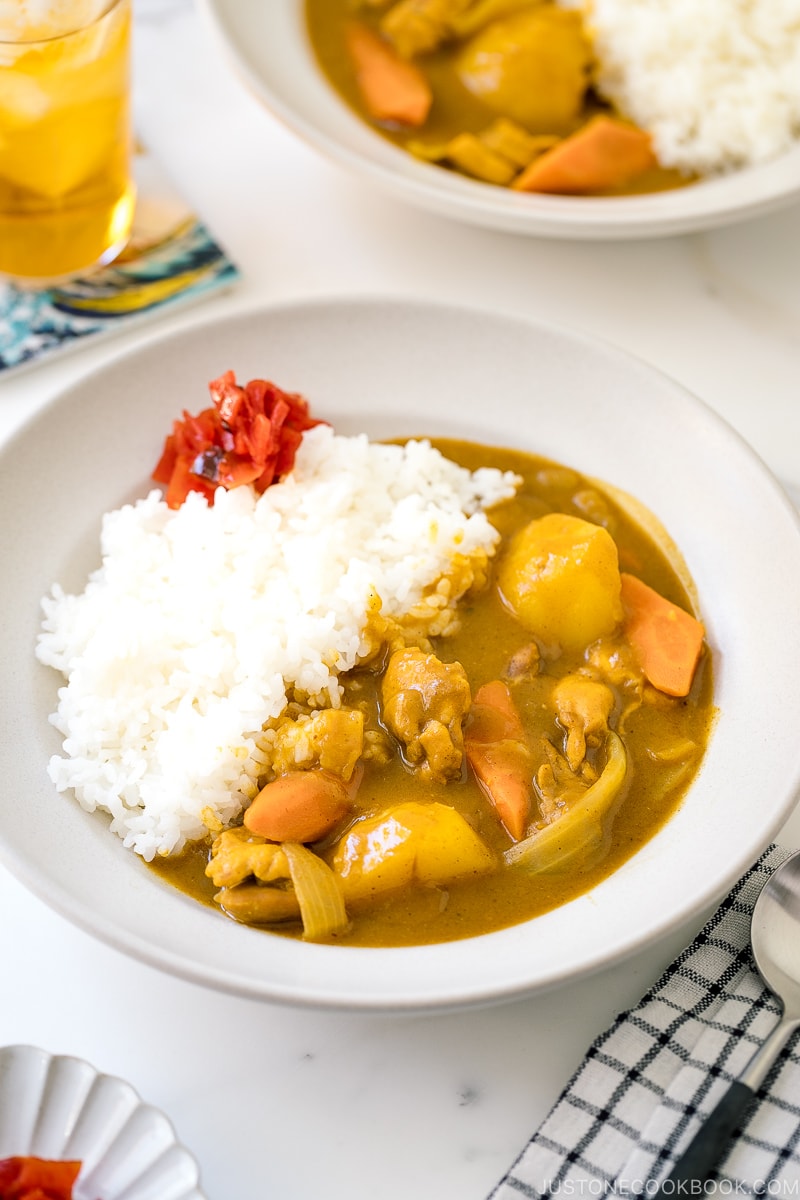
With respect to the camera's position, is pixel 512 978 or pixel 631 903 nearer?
pixel 512 978

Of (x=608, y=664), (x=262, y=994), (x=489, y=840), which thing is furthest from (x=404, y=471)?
(x=262, y=994)

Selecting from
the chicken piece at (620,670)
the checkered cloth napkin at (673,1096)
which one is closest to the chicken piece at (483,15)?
the chicken piece at (620,670)

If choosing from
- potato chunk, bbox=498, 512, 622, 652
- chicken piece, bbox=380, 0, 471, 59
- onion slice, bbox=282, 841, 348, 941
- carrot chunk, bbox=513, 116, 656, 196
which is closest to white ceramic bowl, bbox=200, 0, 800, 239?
carrot chunk, bbox=513, 116, 656, 196

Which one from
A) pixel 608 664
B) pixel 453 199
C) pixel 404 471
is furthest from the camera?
pixel 453 199

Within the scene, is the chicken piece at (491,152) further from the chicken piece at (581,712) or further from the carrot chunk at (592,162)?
the chicken piece at (581,712)

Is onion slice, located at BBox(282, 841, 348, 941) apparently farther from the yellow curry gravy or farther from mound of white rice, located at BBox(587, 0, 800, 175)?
mound of white rice, located at BBox(587, 0, 800, 175)

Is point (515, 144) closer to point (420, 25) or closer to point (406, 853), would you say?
point (420, 25)

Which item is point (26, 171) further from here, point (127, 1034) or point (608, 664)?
point (127, 1034)

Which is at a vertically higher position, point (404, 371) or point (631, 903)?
point (404, 371)
